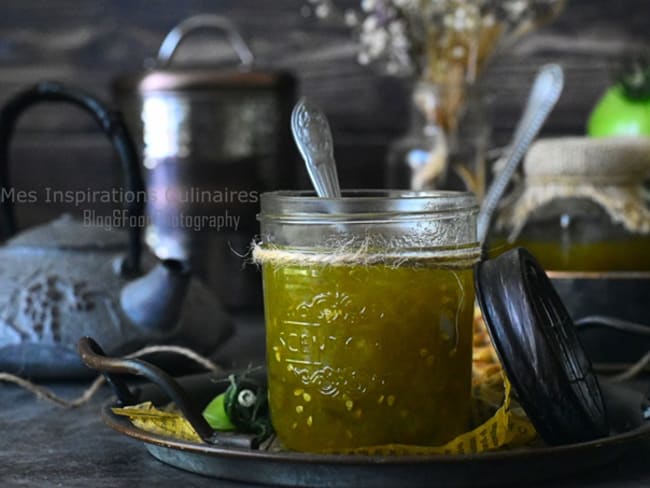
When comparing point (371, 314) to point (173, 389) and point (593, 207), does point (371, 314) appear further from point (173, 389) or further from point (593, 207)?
point (593, 207)

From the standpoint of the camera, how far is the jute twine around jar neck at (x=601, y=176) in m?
1.02

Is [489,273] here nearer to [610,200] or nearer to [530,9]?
[610,200]

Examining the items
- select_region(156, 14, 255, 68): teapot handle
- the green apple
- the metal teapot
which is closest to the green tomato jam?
the metal teapot

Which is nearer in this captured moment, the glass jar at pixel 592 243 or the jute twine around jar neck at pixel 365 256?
the jute twine around jar neck at pixel 365 256

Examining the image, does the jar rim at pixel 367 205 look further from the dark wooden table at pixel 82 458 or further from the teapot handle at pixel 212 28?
the teapot handle at pixel 212 28

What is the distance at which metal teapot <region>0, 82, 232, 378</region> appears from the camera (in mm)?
987

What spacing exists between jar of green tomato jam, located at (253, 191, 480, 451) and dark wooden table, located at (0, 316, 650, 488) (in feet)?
0.28

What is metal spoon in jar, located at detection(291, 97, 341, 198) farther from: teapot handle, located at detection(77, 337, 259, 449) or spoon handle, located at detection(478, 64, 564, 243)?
spoon handle, located at detection(478, 64, 564, 243)

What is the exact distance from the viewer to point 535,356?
1.97 feet

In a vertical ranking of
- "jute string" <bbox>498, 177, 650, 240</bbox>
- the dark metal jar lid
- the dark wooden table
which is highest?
"jute string" <bbox>498, 177, 650, 240</bbox>

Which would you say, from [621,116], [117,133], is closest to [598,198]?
[621,116]

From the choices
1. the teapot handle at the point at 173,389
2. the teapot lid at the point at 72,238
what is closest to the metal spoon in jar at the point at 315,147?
the teapot handle at the point at 173,389

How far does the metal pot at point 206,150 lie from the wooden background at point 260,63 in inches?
9.5

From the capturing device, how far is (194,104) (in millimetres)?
1407
